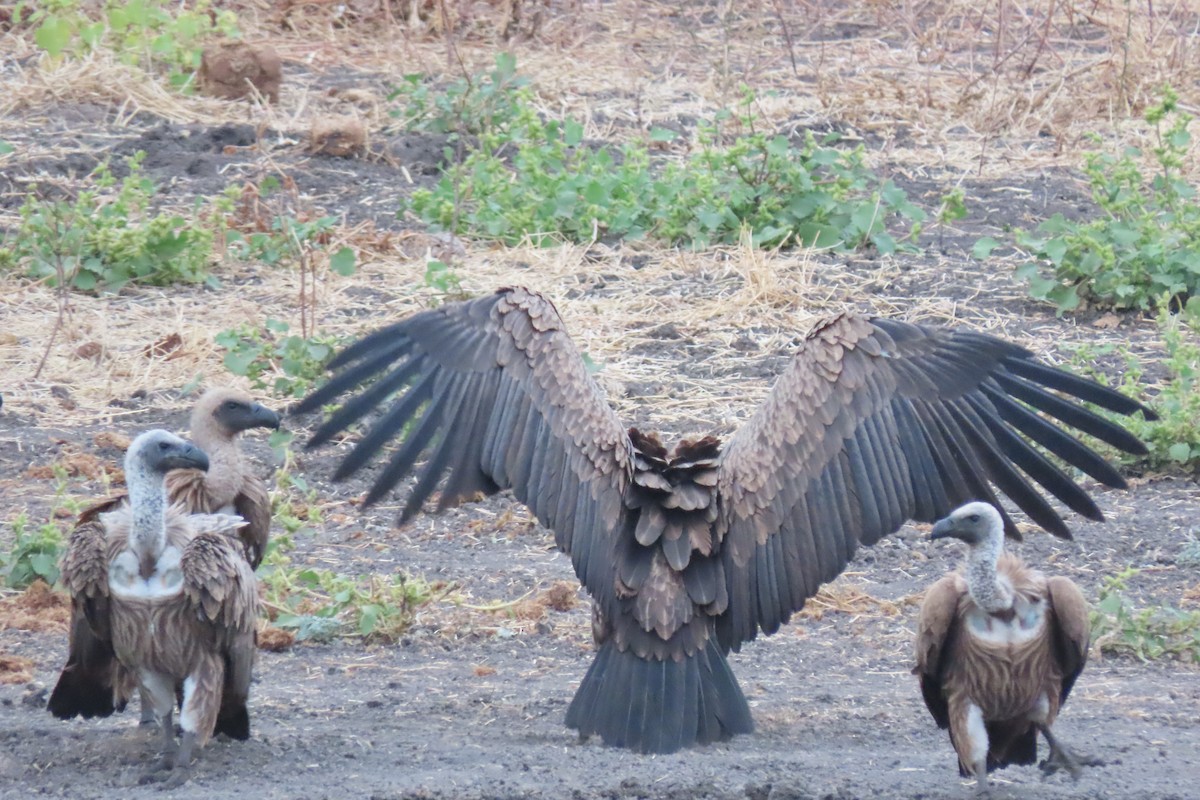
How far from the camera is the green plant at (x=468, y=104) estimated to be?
36.0 ft

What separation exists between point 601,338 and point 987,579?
4.23 metres

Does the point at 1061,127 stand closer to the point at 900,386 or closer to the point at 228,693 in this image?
the point at 900,386

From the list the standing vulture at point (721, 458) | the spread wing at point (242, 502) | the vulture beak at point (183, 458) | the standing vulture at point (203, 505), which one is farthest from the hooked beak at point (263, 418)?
the vulture beak at point (183, 458)

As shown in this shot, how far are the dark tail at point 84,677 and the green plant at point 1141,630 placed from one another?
3.16 m

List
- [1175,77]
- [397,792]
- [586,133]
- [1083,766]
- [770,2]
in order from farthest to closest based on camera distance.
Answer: [770,2] < [1175,77] < [586,133] < [1083,766] < [397,792]

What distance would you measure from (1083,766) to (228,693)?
2351 millimetres

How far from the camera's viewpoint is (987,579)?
4.44m

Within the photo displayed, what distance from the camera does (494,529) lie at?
22.4ft

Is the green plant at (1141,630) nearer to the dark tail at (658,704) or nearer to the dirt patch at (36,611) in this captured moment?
the dark tail at (658,704)

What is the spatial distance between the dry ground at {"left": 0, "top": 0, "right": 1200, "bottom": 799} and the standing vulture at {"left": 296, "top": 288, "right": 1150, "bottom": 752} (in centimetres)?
43

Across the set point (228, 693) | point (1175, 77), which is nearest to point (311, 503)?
point (228, 693)

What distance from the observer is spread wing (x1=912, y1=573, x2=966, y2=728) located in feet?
14.9

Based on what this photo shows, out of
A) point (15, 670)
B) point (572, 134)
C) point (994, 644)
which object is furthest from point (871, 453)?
point (572, 134)

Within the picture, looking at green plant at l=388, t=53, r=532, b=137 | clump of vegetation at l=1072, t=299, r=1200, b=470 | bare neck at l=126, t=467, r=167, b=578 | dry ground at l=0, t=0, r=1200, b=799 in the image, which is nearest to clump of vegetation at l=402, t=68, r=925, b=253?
dry ground at l=0, t=0, r=1200, b=799
